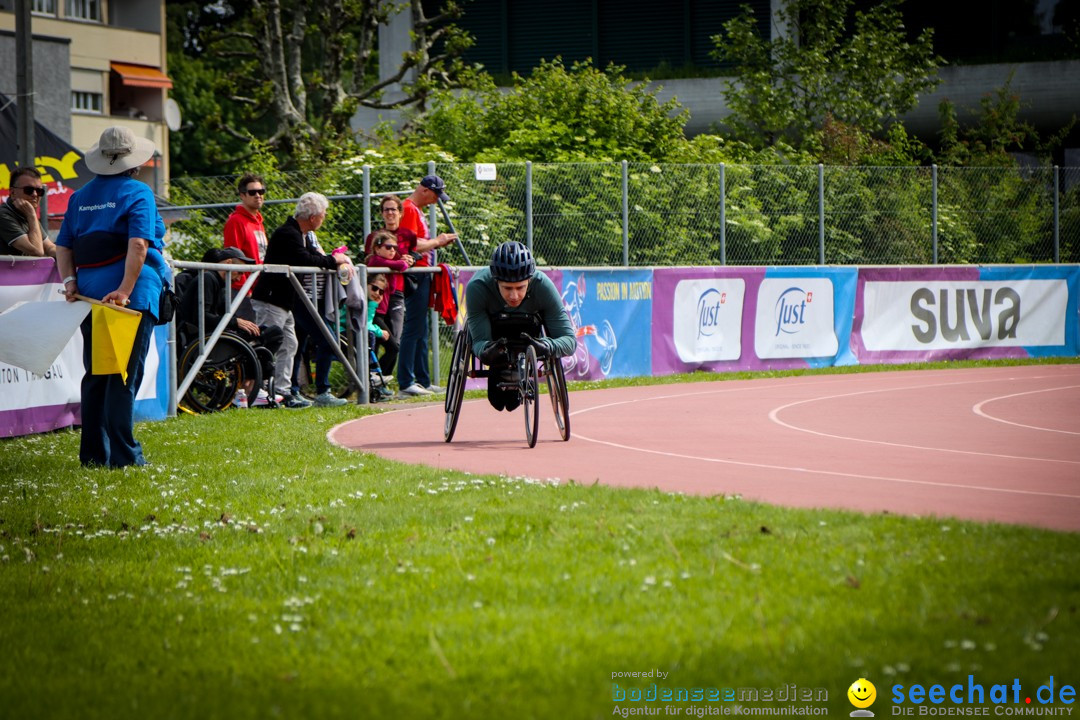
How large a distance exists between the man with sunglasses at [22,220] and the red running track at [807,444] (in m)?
3.17

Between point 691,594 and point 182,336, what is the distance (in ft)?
31.6

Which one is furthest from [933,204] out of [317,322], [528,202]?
[317,322]

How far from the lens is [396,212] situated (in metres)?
16.6

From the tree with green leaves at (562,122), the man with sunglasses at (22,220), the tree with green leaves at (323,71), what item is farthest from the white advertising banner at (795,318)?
A: the man with sunglasses at (22,220)

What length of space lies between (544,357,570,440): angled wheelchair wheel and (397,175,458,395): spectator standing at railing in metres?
4.63

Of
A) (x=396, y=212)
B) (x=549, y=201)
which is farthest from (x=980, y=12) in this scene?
(x=396, y=212)

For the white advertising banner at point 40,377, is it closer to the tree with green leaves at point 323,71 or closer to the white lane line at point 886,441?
the white lane line at point 886,441

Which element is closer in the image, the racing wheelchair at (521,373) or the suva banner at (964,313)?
the racing wheelchair at (521,373)

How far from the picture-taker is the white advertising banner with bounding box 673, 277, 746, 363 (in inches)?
828

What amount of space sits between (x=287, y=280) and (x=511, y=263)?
4.56 metres

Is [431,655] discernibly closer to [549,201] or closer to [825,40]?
[549,201]

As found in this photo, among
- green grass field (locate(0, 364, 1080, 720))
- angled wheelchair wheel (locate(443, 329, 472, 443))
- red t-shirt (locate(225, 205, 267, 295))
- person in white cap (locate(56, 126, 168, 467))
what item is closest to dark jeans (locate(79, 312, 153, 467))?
person in white cap (locate(56, 126, 168, 467))

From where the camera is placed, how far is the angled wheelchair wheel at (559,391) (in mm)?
11352
